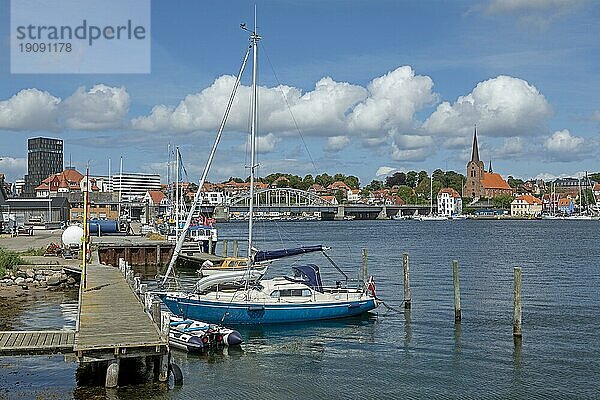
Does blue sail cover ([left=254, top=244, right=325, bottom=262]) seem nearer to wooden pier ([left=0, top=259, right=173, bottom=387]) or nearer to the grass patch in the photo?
wooden pier ([left=0, top=259, right=173, bottom=387])

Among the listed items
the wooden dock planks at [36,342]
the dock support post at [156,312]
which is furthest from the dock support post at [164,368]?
the wooden dock planks at [36,342]

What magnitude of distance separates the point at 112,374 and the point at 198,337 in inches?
286

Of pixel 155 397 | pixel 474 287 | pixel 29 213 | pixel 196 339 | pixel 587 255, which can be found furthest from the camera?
pixel 29 213

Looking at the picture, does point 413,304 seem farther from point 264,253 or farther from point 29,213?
point 29,213

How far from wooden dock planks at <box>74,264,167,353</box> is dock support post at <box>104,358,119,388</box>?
0.61m

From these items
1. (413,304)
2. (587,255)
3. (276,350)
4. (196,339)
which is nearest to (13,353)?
(196,339)

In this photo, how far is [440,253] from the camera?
86250 millimetres

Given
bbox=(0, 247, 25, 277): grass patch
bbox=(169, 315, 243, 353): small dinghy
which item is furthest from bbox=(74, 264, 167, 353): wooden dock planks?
bbox=(0, 247, 25, 277): grass patch

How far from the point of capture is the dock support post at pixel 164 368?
2161cm

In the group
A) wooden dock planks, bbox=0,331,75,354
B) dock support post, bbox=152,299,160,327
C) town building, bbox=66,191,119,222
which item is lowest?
wooden dock planks, bbox=0,331,75,354

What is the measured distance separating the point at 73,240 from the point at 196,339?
3539 cm

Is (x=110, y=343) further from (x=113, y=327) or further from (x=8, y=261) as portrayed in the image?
(x=8, y=261)

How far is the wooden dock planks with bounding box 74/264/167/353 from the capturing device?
66.3 feet

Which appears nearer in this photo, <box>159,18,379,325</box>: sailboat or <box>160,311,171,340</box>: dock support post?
<box>160,311,171,340</box>: dock support post
